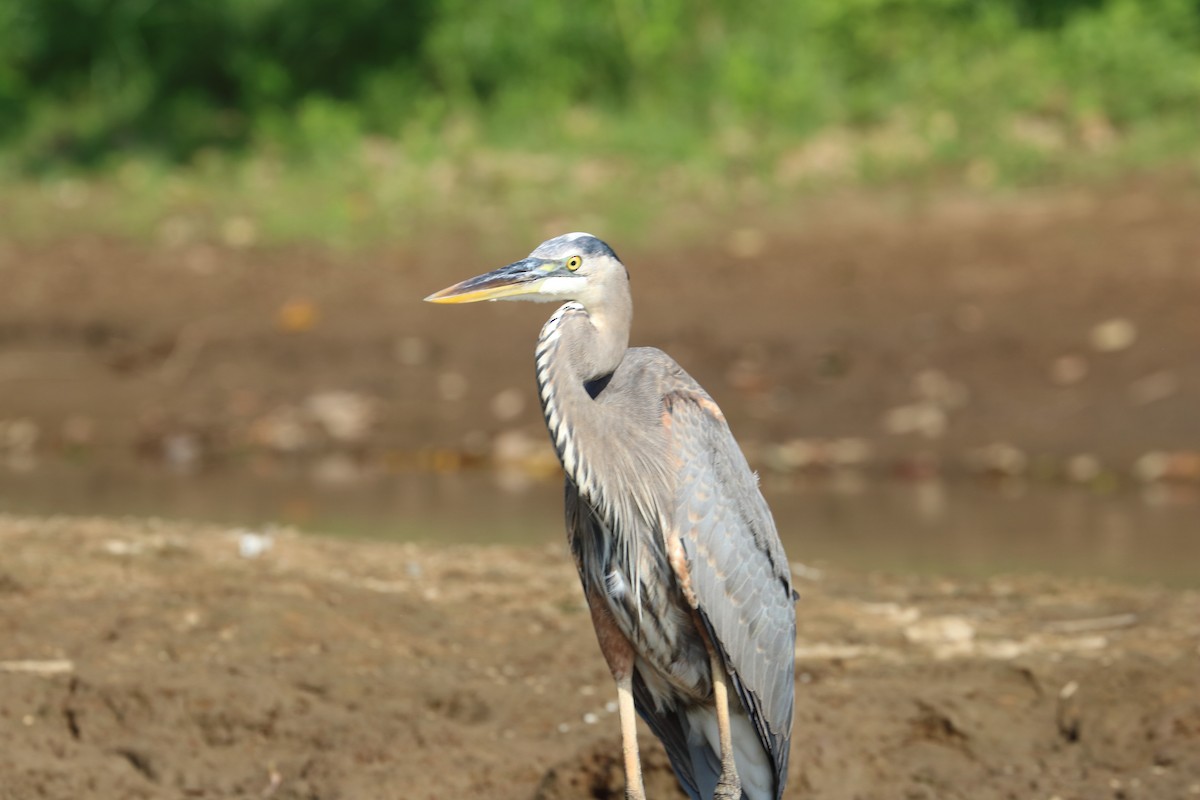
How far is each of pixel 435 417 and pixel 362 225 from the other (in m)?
2.50

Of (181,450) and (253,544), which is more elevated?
(181,450)

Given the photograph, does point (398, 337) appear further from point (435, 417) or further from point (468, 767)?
point (468, 767)

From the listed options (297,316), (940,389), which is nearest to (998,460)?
(940,389)

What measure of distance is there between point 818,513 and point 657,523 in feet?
13.4

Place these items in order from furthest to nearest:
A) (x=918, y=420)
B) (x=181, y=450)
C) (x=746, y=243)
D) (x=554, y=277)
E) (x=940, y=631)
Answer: (x=746, y=243) → (x=181, y=450) → (x=918, y=420) → (x=940, y=631) → (x=554, y=277)

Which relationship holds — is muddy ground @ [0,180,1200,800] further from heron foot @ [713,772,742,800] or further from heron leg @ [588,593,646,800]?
heron foot @ [713,772,742,800]

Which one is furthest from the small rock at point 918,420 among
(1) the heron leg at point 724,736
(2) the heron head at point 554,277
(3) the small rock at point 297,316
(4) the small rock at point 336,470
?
(2) the heron head at point 554,277

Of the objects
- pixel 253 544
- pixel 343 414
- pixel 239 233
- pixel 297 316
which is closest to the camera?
pixel 253 544

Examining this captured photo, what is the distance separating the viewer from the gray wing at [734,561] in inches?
150

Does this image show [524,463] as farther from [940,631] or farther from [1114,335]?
[940,631]

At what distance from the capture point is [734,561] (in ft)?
12.6

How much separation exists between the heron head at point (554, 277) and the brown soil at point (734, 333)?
5114 mm

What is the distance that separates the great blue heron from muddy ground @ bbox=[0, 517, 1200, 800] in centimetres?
51

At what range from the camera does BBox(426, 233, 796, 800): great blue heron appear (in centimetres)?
373
